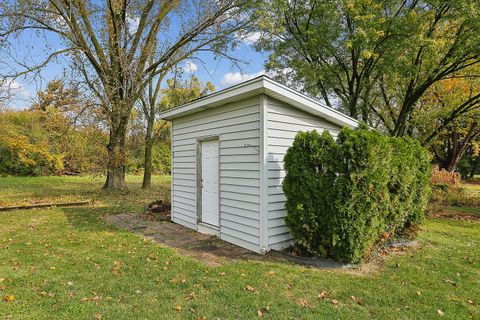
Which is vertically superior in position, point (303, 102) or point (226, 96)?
point (226, 96)

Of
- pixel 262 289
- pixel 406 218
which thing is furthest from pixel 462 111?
pixel 262 289

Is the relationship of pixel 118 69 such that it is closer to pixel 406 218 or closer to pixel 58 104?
pixel 58 104

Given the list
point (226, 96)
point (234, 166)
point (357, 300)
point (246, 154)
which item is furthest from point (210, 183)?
point (357, 300)

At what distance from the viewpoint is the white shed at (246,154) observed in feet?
15.4

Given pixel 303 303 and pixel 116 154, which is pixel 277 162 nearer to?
pixel 303 303

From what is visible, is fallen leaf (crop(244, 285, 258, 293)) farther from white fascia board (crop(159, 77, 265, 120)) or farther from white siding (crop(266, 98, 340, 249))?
white fascia board (crop(159, 77, 265, 120))

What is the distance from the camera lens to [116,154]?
11703 mm

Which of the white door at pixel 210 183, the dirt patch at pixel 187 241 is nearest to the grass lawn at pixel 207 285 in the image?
the dirt patch at pixel 187 241

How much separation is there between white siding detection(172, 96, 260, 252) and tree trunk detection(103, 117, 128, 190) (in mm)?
6312

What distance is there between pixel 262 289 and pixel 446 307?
201 centimetres

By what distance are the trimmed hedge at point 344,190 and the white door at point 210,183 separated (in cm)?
180

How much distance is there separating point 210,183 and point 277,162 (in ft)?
5.83

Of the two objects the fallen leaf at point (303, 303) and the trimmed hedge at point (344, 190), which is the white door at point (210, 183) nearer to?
the trimmed hedge at point (344, 190)

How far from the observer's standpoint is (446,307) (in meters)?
3.11
